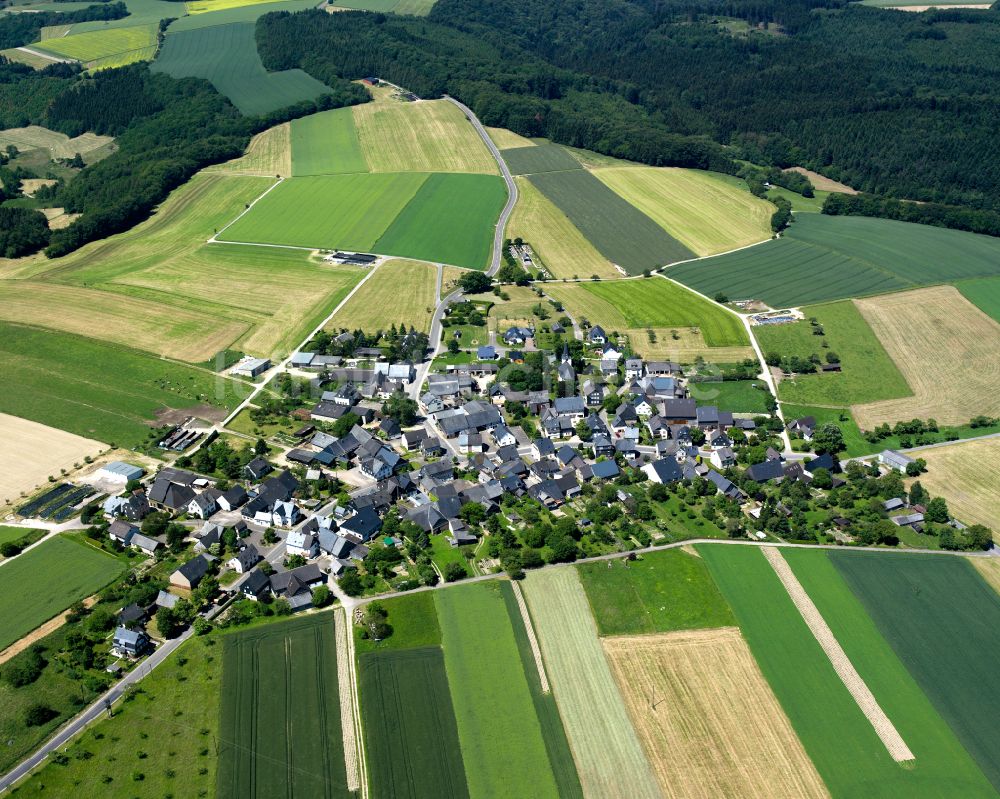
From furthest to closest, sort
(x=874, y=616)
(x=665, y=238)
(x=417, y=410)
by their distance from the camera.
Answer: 1. (x=665, y=238)
2. (x=417, y=410)
3. (x=874, y=616)

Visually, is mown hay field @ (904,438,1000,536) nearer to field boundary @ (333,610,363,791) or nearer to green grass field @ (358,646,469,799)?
green grass field @ (358,646,469,799)

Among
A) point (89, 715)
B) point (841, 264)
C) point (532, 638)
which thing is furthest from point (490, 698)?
point (841, 264)

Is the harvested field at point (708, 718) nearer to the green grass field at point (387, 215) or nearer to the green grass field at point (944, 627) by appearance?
the green grass field at point (944, 627)

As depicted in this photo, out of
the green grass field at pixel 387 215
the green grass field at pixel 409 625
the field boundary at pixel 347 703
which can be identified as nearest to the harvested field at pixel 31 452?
the field boundary at pixel 347 703

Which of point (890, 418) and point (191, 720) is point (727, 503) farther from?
point (191, 720)

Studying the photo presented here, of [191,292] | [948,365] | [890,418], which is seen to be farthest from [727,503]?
[191,292]

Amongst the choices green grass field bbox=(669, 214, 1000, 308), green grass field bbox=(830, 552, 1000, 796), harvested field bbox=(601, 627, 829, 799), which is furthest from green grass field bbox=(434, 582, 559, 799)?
green grass field bbox=(669, 214, 1000, 308)
